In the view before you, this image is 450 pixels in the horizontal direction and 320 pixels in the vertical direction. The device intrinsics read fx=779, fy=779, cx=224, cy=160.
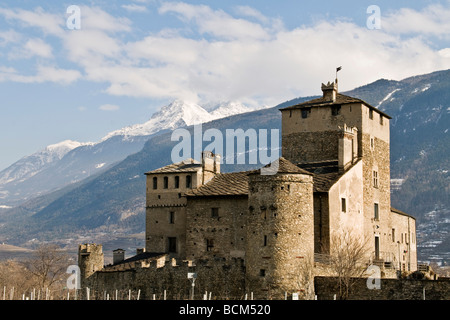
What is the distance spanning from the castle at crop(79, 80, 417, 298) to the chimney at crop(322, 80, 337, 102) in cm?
10

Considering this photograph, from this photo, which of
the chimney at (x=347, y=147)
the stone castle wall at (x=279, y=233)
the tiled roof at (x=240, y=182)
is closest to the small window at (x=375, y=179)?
the chimney at (x=347, y=147)

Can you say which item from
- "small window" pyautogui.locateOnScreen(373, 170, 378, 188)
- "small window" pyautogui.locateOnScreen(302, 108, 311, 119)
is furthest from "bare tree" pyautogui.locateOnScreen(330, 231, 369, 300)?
"small window" pyautogui.locateOnScreen(302, 108, 311, 119)

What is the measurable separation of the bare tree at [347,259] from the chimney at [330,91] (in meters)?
12.9

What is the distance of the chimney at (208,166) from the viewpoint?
6969 cm

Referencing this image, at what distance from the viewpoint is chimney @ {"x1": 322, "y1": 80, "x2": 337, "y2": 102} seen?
6938 cm

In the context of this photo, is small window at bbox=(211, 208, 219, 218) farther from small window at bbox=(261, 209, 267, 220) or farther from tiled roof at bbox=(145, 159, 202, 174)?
small window at bbox=(261, 209, 267, 220)

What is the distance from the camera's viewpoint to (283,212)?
175 feet

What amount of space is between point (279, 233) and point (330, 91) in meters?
20.6

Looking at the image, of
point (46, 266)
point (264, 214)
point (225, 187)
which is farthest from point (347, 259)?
point (46, 266)

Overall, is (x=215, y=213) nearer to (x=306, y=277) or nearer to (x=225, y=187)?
(x=225, y=187)

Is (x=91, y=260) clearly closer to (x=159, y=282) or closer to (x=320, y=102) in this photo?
(x=159, y=282)
